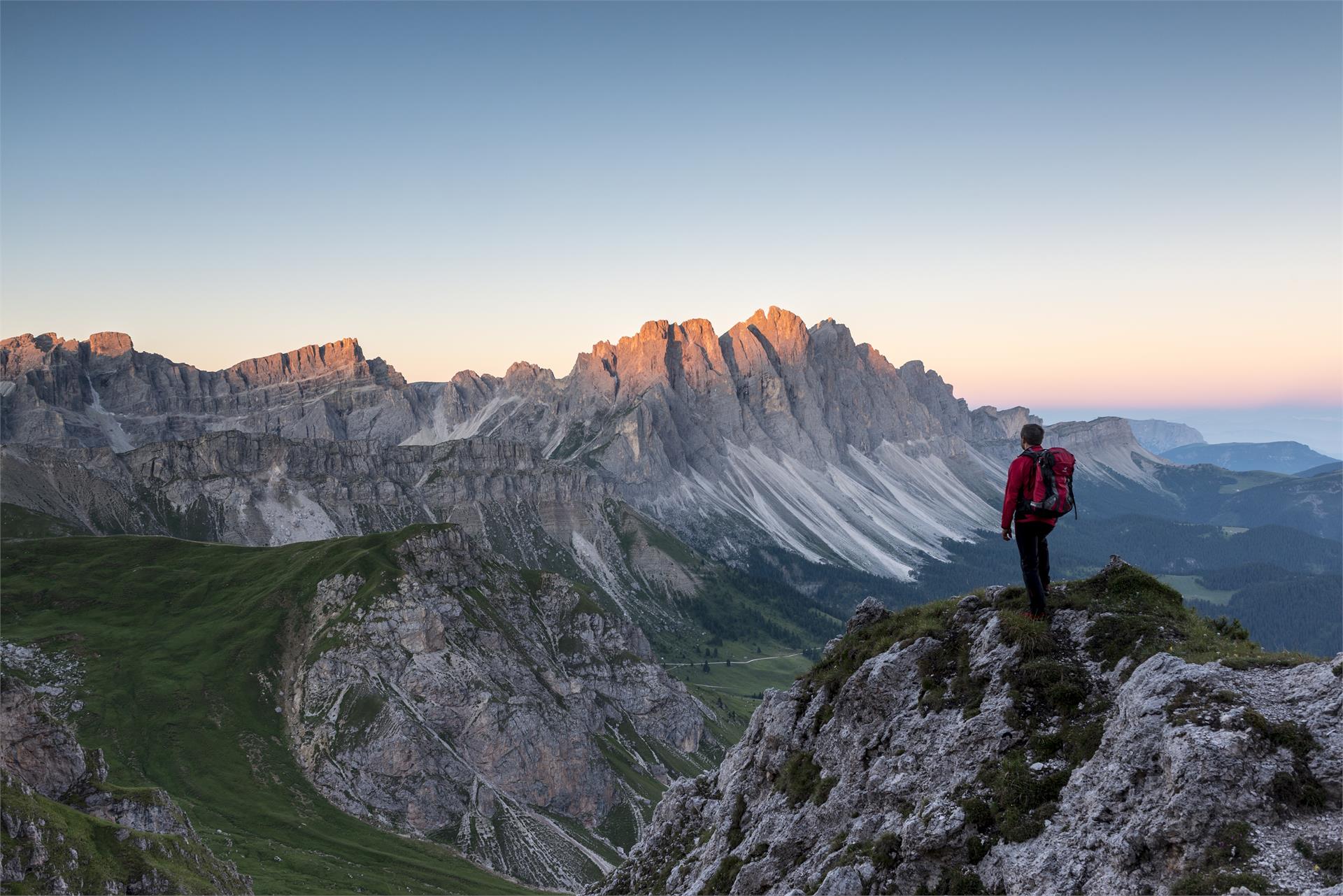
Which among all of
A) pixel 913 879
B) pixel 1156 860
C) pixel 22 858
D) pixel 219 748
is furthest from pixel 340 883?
pixel 1156 860

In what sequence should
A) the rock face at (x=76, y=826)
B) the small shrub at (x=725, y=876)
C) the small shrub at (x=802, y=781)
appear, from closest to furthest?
the small shrub at (x=802, y=781)
the small shrub at (x=725, y=876)
the rock face at (x=76, y=826)

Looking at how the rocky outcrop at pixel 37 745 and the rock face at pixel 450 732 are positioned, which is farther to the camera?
the rock face at pixel 450 732

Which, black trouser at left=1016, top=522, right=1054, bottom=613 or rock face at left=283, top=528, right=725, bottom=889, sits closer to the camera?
black trouser at left=1016, top=522, right=1054, bottom=613

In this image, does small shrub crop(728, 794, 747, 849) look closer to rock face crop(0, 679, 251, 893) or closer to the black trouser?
the black trouser

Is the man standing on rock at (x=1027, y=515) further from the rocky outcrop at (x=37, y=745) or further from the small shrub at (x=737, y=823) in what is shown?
the rocky outcrop at (x=37, y=745)

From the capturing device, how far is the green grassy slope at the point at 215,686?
407ft

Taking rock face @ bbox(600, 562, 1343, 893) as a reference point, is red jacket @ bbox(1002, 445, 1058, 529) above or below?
above

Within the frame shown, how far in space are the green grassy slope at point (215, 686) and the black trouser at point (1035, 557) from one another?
10803 centimetres

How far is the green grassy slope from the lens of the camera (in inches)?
4879

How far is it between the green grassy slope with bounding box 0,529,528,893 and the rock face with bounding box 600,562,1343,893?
319 feet

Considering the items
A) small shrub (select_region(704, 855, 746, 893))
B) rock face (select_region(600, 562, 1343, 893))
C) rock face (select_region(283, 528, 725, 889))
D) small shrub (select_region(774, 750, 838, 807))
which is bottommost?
rock face (select_region(283, 528, 725, 889))

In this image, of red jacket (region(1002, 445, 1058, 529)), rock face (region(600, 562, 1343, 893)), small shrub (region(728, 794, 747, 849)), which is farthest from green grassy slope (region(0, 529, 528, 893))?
red jacket (region(1002, 445, 1058, 529))

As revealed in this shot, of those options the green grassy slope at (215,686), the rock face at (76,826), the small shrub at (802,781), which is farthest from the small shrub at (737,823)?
the green grassy slope at (215,686)

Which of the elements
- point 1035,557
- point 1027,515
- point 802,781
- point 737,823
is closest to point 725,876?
point 737,823
